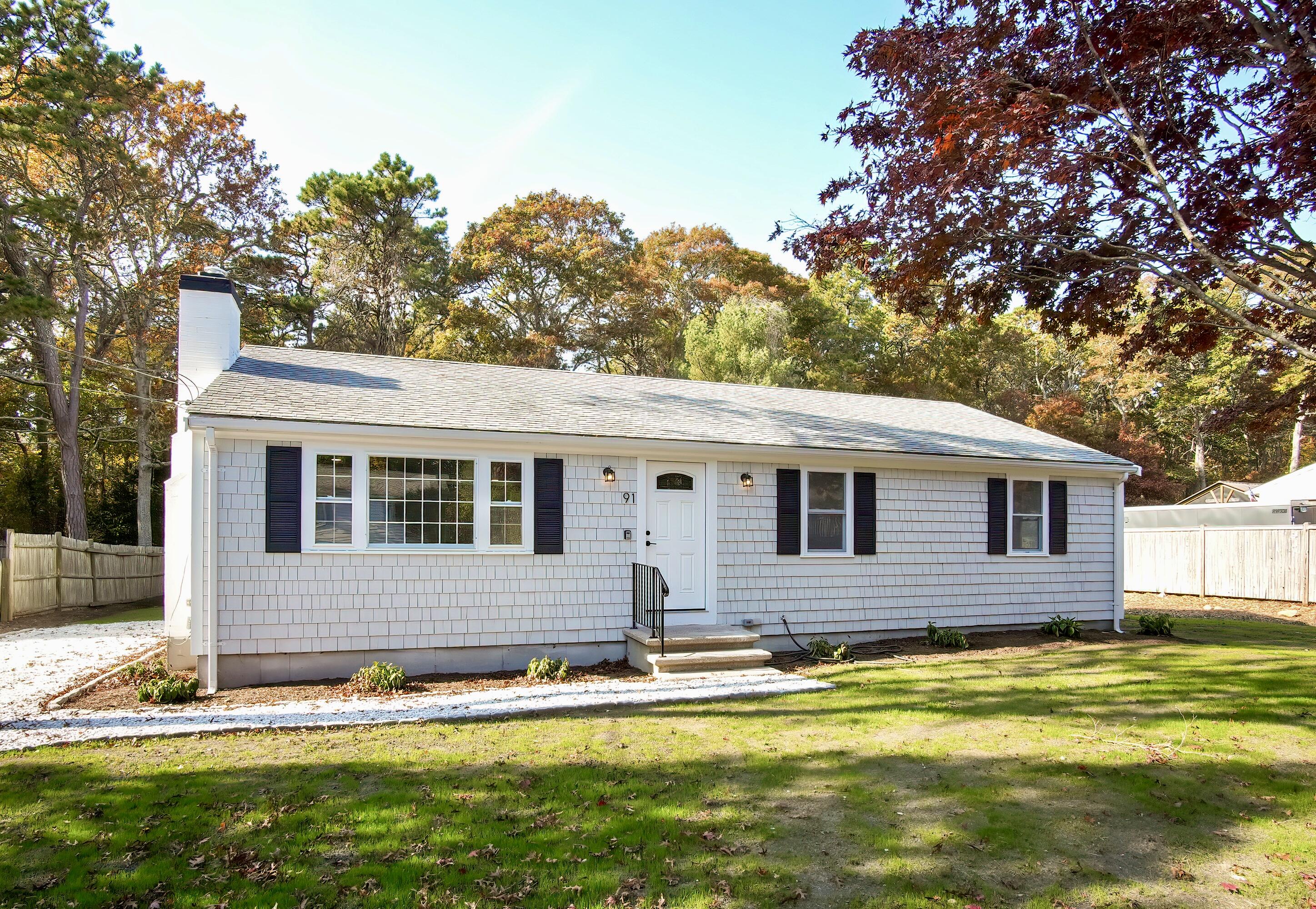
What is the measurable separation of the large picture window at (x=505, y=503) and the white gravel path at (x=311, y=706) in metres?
1.81

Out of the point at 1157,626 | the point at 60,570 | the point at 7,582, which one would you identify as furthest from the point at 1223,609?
the point at 60,570

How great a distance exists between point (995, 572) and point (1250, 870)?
7967 millimetres

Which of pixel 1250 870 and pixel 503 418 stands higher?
pixel 503 418

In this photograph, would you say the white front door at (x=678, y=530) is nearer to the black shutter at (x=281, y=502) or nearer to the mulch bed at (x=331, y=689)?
the mulch bed at (x=331, y=689)

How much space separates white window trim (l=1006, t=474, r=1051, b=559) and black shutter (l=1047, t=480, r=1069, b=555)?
4cm

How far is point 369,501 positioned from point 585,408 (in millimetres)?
3235

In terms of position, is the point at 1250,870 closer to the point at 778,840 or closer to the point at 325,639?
the point at 778,840

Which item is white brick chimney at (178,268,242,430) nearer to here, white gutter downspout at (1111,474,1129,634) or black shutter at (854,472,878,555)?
black shutter at (854,472,878,555)

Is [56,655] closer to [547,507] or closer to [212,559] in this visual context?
[212,559]

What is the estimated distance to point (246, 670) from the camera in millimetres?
8414

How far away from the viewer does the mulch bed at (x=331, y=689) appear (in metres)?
7.70

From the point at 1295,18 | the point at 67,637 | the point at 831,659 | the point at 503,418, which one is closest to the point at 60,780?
the point at 503,418

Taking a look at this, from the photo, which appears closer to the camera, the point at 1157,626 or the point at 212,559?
the point at 212,559

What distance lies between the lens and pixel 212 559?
809cm
